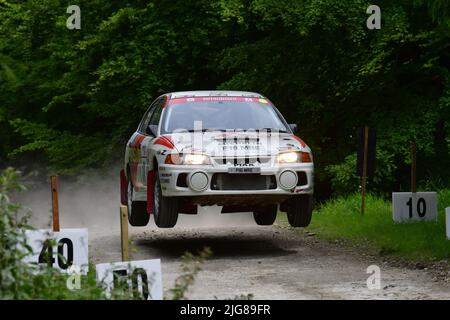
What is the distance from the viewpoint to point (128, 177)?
17266 mm

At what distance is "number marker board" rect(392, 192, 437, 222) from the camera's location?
1694cm

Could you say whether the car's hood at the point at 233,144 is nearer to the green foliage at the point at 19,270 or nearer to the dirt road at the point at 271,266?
the dirt road at the point at 271,266

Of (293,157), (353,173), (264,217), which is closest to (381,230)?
(264,217)

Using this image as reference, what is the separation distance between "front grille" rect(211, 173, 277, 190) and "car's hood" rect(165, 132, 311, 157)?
275mm

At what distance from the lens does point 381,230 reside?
1688 cm

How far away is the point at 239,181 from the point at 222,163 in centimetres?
33

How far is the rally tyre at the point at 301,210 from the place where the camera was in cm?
1462

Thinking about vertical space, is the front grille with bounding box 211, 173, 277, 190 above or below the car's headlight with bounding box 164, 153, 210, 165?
below

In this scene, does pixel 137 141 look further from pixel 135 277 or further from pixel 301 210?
pixel 135 277

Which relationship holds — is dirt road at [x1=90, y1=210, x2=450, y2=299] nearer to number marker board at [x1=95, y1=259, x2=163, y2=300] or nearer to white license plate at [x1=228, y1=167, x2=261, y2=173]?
number marker board at [x1=95, y1=259, x2=163, y2=300]

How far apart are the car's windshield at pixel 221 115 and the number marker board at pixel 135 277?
19.8 feet

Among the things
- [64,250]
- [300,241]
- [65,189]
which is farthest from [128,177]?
[65,189]

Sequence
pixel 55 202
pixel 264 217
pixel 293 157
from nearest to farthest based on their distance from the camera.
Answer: pixel 55 202 → pixel 293 157 → pixel 264 217

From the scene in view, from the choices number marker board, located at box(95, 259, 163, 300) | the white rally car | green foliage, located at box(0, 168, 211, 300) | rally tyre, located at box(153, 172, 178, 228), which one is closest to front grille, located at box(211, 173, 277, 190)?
the white rally car
